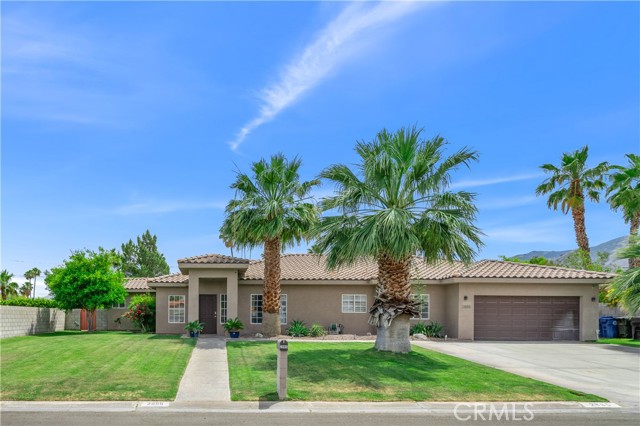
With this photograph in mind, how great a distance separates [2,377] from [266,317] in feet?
44.2

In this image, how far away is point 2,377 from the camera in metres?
13.4

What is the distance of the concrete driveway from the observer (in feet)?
46.6

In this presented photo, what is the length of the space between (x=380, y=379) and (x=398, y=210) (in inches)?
218

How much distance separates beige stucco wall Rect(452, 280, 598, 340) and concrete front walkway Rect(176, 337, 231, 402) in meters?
12.1

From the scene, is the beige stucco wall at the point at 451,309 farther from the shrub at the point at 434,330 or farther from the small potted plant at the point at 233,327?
the small potted plant at the point at 233,327

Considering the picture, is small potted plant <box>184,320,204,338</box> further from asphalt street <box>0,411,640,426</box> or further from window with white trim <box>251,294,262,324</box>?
asphalt street <box>0,411,640,426</box>

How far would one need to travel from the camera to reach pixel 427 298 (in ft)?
95.7

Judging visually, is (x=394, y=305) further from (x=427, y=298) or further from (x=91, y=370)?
(x=427, y=298)

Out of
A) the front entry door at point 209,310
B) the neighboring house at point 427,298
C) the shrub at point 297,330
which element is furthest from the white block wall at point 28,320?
the shrub at point 297,330

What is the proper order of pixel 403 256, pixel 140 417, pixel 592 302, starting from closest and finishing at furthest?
pixel 140 417
pixel 403 256
pixel 592 302

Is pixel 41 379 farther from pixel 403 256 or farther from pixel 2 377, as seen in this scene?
pixel 403 256

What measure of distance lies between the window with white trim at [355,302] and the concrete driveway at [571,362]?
5627 mm

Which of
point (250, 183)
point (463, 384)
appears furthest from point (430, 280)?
point (463, 384)

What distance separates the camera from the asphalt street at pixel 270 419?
391 inches
